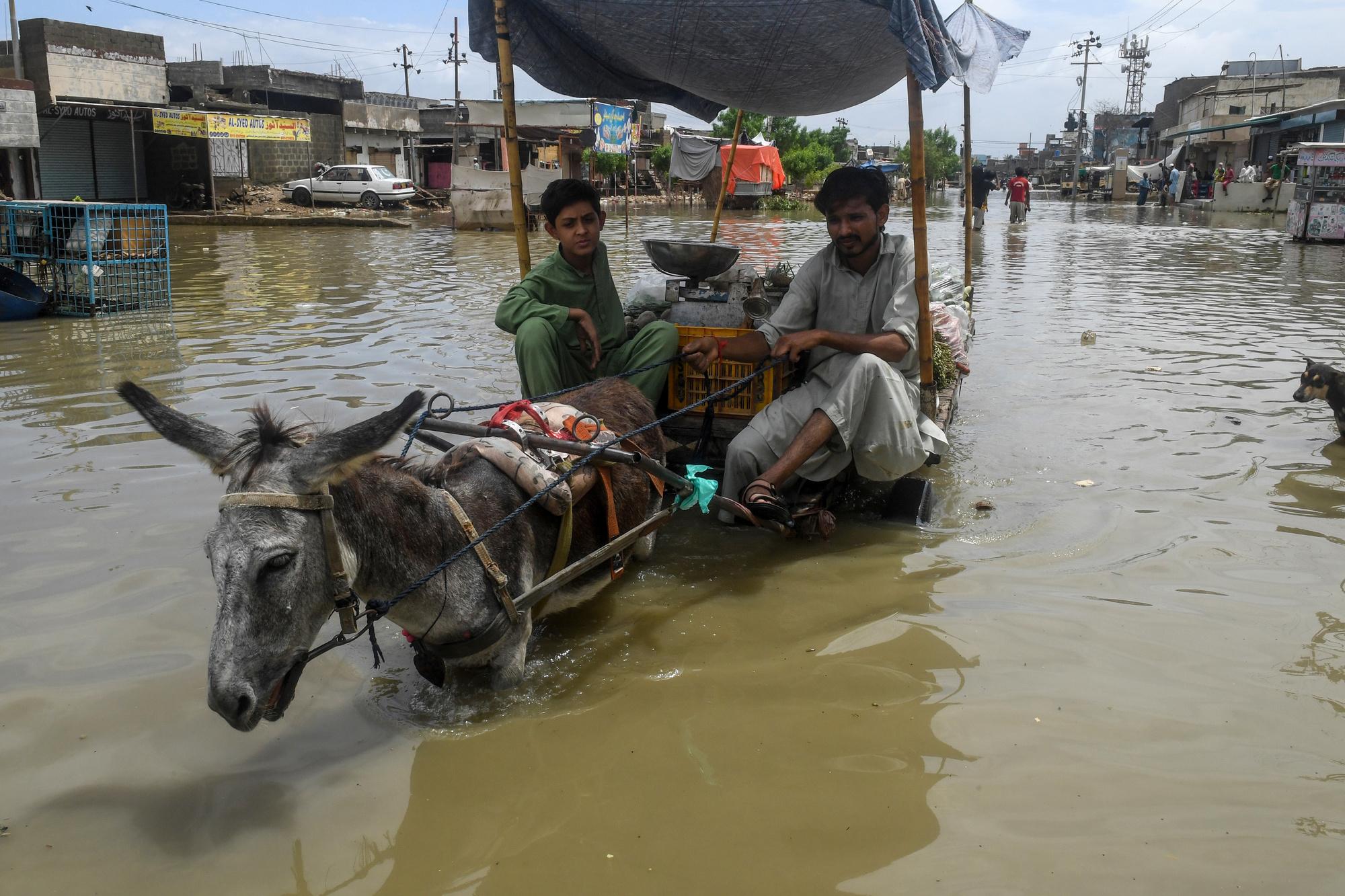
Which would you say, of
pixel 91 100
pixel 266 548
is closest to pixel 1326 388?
pixel 266 548

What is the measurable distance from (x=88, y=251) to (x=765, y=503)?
1057cm

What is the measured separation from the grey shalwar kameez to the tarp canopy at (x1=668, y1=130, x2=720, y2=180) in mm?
27096

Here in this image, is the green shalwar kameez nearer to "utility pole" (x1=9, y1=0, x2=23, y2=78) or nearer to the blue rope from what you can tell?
the blue rope

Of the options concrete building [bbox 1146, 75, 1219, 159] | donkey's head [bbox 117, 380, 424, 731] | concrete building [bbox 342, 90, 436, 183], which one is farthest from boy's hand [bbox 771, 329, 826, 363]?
concrete building [bbox 1146, 75, 1219, 159]

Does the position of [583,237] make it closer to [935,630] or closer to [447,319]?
[935,630]

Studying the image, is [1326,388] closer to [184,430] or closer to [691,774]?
[691,774]

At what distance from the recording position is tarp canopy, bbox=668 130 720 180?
32094 mm

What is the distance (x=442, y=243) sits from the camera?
22391 millimetres

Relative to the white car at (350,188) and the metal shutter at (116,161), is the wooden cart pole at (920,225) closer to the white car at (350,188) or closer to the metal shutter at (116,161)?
the metal shutter at (116,161)

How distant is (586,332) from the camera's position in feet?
16.2

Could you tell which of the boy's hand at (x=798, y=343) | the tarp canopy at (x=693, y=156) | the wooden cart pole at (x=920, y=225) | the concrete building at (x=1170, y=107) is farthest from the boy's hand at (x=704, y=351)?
the concrete building at (x=1170, y=107)

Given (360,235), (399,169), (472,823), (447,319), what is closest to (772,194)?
(399,169)

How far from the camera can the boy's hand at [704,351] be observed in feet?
16.4

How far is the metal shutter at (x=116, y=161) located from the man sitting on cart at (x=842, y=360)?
95.8ft
